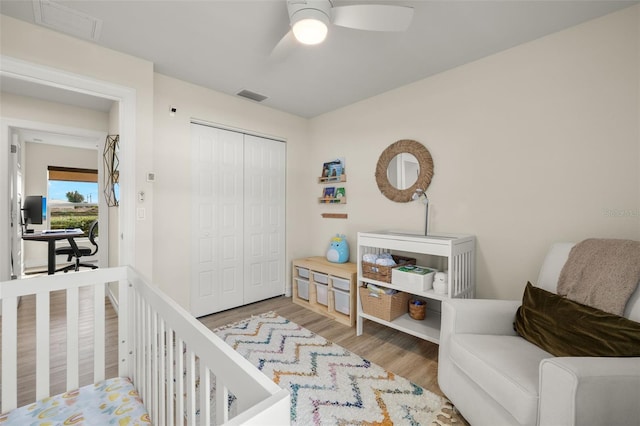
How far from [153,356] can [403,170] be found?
246 centimetres

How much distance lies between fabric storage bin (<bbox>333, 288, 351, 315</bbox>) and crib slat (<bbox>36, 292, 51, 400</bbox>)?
2.14 metres

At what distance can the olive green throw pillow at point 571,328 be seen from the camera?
1.17 metres

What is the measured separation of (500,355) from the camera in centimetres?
135

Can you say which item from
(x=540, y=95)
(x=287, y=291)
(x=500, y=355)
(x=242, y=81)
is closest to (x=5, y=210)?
(x=242, y=81)

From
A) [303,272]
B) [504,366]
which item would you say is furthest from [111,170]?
[504,366]

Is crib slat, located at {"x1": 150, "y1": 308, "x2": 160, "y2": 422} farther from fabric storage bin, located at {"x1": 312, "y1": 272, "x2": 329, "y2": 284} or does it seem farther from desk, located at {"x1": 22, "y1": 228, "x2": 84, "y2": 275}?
desk, located at {"x1": 22, "y1": 228, "x2": 84, "y2": 275}

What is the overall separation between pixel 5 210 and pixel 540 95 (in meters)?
5.07

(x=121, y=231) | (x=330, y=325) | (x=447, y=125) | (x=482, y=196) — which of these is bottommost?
(x=330, y=325)

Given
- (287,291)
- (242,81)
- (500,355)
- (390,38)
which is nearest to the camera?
(500,355)

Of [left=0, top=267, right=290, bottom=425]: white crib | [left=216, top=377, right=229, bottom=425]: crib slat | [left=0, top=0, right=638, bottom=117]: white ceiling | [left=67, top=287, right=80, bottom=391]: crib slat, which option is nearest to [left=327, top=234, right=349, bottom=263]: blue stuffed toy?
[left=0, top=0, right=638, bottom=117]: white ceiling

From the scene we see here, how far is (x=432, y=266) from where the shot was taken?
2.62 m

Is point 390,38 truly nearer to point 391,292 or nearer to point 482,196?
Result: point 482,196

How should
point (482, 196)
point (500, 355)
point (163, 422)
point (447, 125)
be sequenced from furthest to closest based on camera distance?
1. point (447, 125)
2. point (482, 196)
3. point (500, 355)
4. point (163, 422)

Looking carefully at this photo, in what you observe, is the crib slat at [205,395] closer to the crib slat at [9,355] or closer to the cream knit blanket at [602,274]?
the crib slat at [9,355]
